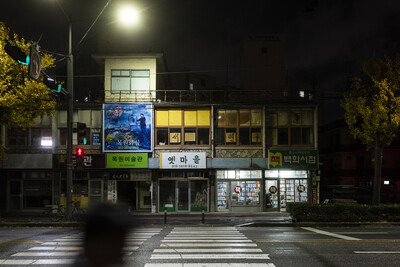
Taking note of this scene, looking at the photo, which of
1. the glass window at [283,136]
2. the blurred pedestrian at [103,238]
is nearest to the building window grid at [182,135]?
the glass window at [283,136]

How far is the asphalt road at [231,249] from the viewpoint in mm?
9523

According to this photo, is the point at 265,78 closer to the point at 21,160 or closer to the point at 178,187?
the point at 178,187

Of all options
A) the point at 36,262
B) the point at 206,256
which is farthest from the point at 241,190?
the point at 36,262

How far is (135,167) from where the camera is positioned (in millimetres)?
26531

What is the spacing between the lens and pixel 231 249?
11344mm

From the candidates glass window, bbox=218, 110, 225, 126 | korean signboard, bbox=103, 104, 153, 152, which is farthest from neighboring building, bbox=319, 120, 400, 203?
korean signboard, bbox=103, 104, 153, 152

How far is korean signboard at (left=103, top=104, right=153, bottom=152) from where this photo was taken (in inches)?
1054

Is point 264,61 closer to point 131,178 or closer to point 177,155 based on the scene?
point 177,155

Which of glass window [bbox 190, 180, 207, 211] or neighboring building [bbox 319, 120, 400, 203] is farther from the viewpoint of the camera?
neighboring building [bbox 319, 120, 400, 203]

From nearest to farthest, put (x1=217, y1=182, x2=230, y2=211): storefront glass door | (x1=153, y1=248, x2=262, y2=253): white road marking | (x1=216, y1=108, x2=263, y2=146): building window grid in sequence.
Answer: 1. (x1=153, y1=248, x2=262, y2=253): white road marking
2. (x1=217, y1=182, x2=230, y2=211): storefront glass door
3. (x1=216, y1=108, x2=263, y2=146): building window grid

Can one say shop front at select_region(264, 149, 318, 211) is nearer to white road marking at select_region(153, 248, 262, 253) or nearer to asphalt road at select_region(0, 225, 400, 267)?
asphalt road at select_region(0, 225, 400, 267)

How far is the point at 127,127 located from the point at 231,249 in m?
17.3

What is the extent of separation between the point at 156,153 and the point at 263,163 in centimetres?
807

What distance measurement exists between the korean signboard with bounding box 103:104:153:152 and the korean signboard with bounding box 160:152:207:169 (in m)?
Result: 1.45
